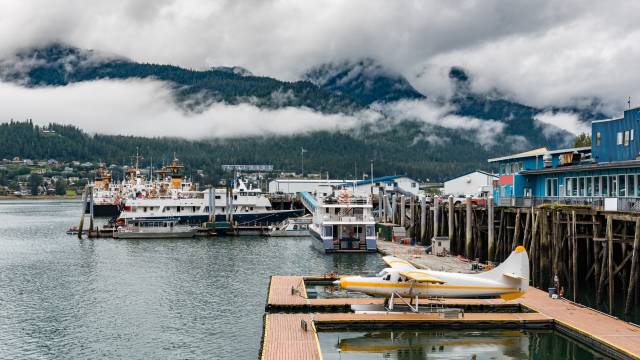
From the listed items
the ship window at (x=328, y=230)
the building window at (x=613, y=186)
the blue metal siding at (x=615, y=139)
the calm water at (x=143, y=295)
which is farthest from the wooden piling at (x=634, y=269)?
the ship window at (x=328, y=230)

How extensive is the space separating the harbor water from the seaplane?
3656 millimetres

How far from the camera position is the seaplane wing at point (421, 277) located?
33.7 metres

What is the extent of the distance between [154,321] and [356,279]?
36.7 feet

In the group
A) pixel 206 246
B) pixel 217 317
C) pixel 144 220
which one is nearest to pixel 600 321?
pixel 217 317

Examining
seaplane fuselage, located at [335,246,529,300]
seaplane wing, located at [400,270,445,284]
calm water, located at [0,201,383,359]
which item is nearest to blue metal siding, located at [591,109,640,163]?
seaplane fuselage, located at [335,246,529,300]

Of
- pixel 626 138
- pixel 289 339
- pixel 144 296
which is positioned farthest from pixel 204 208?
pixel 289 339

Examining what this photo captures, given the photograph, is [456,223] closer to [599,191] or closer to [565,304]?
[599,191]

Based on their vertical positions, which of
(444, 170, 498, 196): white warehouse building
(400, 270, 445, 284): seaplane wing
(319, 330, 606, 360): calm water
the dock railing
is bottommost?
(319, 330, 606, 360): calm water

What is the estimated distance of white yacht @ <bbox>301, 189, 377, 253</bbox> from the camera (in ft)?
218

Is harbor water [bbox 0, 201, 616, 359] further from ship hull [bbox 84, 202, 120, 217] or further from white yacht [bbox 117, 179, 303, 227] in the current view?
ship hull [bbox 84, 202, 120, 217]

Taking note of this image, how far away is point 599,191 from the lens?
44938mm

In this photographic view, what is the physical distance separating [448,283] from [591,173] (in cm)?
1695

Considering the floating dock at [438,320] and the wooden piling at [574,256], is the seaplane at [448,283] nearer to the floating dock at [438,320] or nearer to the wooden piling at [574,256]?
the floating dock at [438,320]

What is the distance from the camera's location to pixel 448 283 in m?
35.3
